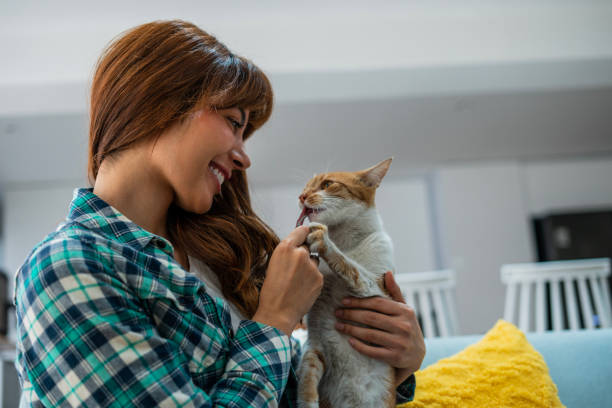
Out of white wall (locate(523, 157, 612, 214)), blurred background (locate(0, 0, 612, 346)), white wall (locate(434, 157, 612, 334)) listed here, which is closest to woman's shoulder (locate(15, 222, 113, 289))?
blurred background (locate(0, 0, 612, 346))

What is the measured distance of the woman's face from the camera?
82cm

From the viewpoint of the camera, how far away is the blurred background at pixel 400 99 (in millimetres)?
3785

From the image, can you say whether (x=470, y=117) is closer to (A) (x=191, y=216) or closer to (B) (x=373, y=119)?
(B) (x=373, y=119)

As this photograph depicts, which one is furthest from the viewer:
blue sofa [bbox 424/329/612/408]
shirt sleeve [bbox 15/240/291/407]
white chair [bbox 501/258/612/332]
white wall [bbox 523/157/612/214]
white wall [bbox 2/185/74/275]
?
white wall [bbox 523/157/612/214]

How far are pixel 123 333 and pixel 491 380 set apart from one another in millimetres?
741

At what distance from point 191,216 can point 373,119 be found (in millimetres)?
3551

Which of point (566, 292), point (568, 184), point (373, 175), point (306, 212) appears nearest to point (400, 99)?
point (566, 292)

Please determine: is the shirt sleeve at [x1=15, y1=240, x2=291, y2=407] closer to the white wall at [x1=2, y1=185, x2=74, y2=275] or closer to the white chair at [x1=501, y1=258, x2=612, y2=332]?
the white chair at [x1=501, y1=258, x2=612, y2=332]

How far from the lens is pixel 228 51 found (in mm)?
911

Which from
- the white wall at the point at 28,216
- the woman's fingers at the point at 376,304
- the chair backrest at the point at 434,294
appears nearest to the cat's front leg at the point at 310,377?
the woman's fingers at the point at 376,304

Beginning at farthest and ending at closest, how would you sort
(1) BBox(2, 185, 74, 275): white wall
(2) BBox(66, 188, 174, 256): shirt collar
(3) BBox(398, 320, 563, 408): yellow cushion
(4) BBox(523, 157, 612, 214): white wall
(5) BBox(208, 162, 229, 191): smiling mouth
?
1. (4) BBox(523, 157, 612, 214): white wall
2. (1) BBox(2, 185, 74, 275): white wall
3. (3) BBox(398, 320, 563, 408): yellow cushion
4. (5) BBox(208, 162, 229, 191): smiling mouth
5. (2) BBox(66, 188, 174, 256): shirt collar

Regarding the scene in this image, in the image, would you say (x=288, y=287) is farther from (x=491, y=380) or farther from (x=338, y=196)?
(x=491, y=380)

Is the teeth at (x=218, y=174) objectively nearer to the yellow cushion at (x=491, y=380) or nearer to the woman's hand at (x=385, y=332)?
the woman's hand at (x=385, y=332)

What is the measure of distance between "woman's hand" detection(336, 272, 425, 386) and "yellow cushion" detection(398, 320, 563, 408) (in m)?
0.15
